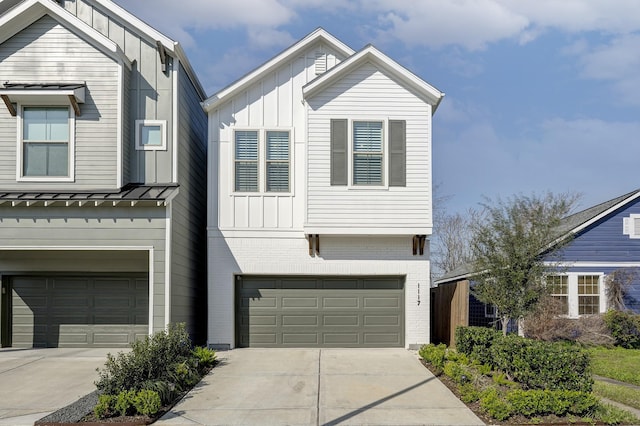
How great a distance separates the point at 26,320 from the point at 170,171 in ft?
18.2

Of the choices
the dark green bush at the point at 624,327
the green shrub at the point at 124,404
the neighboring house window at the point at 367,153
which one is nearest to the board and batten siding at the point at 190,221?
the neighboring house window at the point at 367,153

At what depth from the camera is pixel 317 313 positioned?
16.0m

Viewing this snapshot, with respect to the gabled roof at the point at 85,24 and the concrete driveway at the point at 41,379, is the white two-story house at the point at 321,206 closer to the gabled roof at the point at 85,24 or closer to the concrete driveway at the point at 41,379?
the gabled roof at the point at 85,24

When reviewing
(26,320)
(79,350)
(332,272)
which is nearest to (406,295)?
(332,272)

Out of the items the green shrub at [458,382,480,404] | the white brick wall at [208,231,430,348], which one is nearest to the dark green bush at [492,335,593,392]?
the green shrub at [458,382,480,404]

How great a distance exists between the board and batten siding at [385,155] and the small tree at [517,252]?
7.16ft

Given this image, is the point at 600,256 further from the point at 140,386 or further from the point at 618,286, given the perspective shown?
the point at 140,386

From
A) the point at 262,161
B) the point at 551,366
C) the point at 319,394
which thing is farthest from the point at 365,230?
the point at 551,366

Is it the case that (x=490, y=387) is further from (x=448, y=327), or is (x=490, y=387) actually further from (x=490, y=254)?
(x=448, y=327)

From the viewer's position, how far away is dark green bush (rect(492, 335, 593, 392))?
924cm

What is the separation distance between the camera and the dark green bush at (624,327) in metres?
18.3

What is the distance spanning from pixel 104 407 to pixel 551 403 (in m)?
6.32

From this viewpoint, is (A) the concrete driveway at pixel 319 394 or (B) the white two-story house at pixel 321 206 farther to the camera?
(B) the white two-story house at pixel 321 206

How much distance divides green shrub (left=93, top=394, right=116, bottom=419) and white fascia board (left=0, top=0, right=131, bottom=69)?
27.6 feet
